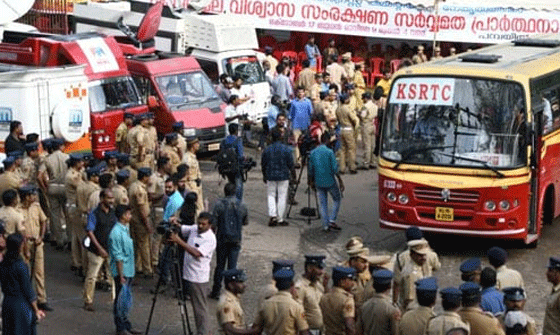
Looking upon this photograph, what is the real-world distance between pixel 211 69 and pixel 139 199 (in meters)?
11.3

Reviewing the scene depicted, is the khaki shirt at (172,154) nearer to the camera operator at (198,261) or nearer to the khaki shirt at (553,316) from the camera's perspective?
the camera operator at (198,261)

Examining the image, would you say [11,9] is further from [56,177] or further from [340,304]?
[340,304]

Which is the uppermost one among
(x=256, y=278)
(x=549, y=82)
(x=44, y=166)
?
(x=549, y=82)

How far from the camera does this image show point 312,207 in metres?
23.0

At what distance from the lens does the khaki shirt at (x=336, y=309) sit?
13266mm

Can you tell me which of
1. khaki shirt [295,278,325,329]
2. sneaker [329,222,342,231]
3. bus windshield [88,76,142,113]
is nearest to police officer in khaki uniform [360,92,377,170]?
bus windshield [88,76,142,113]

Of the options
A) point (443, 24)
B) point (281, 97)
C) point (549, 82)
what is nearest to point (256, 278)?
point (549, 82)

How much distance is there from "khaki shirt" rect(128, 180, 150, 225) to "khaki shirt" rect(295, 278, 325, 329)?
5091mm

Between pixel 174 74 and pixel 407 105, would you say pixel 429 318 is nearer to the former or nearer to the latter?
pixel 407 105

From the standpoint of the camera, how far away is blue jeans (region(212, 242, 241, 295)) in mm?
17547

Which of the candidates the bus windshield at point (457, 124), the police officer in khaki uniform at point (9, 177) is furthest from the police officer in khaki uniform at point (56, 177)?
the bus windshield at point (457, 124)

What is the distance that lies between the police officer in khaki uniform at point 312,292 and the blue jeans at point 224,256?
11.9ft

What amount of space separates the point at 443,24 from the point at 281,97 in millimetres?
5950

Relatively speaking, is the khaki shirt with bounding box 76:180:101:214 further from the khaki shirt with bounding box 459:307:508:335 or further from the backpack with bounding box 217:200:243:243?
the khaki shirt with bounding box 459:307:508:335
